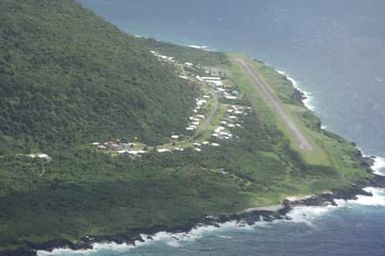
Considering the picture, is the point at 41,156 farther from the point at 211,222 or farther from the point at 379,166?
the point at 379,166

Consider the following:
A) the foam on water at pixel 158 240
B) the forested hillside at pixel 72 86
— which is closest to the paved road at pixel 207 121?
the forested hillside at pixel 72 86

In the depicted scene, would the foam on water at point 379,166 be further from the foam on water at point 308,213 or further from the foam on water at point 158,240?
the foam on water at point 158,240

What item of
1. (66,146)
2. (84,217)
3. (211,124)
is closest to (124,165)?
(66,146)

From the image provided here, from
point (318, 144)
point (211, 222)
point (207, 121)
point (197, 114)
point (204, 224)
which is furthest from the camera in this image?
point (197, 114)

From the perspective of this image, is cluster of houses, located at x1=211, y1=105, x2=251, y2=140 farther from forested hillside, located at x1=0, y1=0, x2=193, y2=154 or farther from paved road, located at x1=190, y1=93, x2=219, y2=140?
forested hillside, located at x1=0, y1=0, x2=193, y2=154

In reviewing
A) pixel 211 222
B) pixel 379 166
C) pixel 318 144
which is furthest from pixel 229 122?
pixel 211 222

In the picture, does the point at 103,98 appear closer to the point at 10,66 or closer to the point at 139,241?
the point at 10,66
